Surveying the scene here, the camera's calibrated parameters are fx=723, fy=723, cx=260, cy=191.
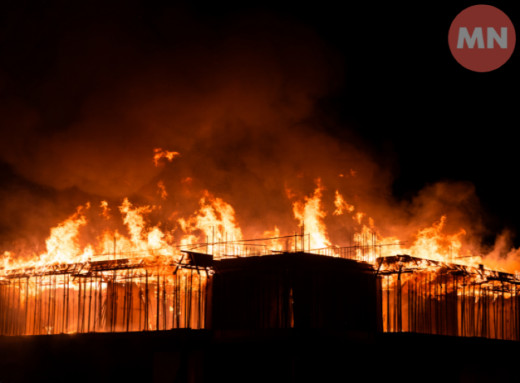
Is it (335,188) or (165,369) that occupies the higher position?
(335,188)

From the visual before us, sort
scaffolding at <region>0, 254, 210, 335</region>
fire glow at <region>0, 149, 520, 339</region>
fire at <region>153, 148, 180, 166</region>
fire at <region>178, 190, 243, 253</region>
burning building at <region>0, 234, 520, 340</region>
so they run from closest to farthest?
burning building at <region>0, 234, 520, 340</region> < scaffolding at <region>0, 254, 210, 335</region> < fire glow at <region>0, 149, 520, 339</region> < fire at <region>178, 190, 243, 253</region> < fire at <region>153, 148, 180, 166</region>

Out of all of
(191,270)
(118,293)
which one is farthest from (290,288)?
(118,293)

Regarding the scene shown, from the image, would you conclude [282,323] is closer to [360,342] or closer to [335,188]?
[360,342]

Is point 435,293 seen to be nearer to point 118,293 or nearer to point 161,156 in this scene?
point 118,293

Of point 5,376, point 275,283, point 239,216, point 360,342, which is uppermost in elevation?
point 239,216

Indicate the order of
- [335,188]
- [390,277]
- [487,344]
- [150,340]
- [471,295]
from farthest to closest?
[335,188]
[471,295]
[390,277]
[487,344]
[150,340]

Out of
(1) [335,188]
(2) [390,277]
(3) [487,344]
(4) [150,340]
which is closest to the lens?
(4) [150,340]

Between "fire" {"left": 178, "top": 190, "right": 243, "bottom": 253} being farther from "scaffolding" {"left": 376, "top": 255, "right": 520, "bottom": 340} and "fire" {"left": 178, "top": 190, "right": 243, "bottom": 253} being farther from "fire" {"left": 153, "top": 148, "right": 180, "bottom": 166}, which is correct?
"scaffolding" {"left": 376, "top": 255, "right": 520, "bottom": 340}

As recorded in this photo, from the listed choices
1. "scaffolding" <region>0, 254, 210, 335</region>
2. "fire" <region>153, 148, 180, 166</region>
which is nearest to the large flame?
"fire" <region>153, 148, 180, 166</region>

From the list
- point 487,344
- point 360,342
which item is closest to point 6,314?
point 360,342

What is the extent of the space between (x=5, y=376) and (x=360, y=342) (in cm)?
1477

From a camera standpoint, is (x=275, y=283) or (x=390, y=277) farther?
(x=390, y=277)

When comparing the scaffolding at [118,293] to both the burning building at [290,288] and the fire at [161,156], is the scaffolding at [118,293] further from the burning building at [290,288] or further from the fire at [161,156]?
the fire at [161,156]

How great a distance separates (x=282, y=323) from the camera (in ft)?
91.2
